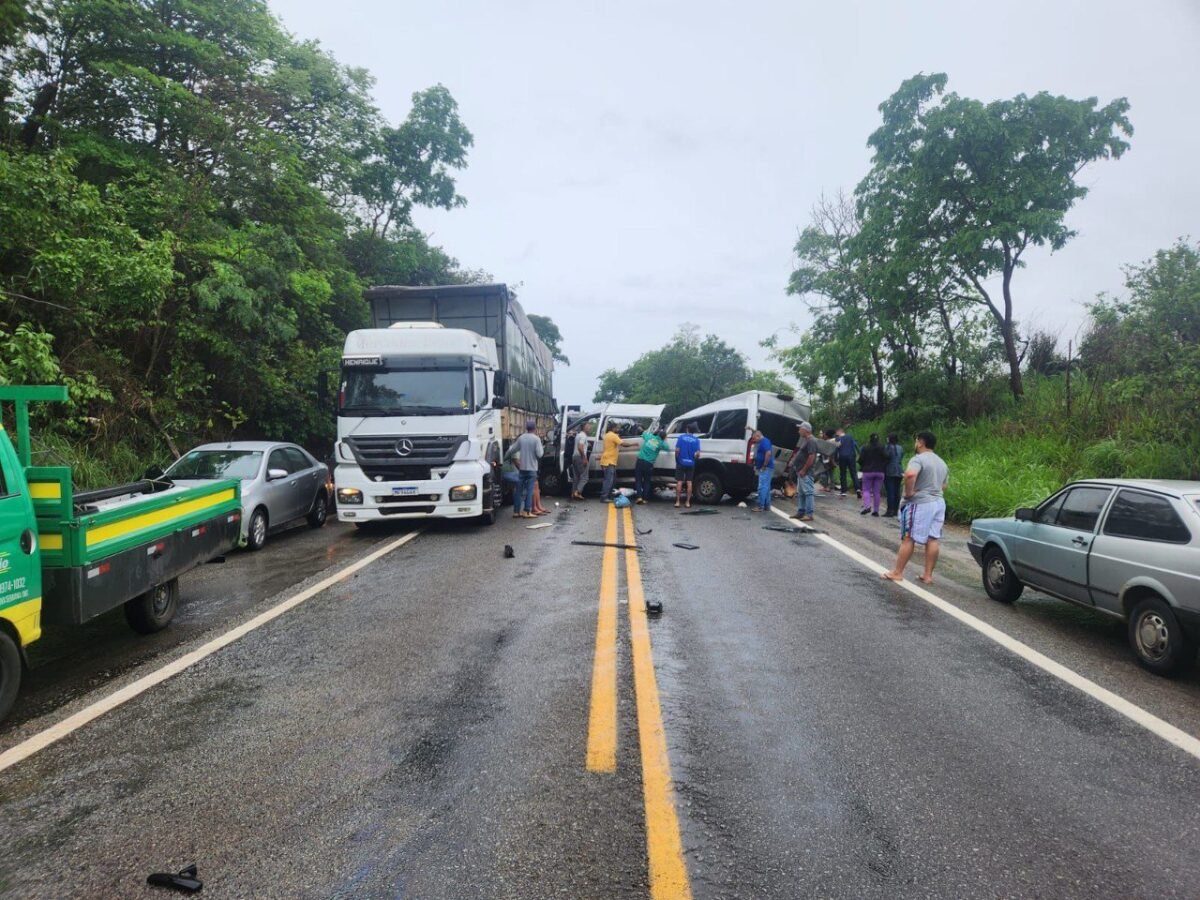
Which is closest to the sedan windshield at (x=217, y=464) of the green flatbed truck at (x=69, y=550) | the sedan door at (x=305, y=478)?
the sedan door at (x=305, y=478)

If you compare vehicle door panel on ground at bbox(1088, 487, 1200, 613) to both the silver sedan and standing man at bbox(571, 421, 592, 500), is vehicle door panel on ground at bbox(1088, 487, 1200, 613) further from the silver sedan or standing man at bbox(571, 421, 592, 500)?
standing man at bbox(571, 421, 592, 500)

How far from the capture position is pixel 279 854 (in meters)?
2.74

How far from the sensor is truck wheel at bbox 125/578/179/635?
5766 millimetres

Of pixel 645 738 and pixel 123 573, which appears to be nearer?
pixel 645 738

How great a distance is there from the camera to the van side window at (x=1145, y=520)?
5.12 m

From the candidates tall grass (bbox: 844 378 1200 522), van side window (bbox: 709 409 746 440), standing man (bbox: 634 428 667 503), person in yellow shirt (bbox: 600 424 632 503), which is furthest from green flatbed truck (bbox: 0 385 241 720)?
tall grass (bbox: 844 378 1200 522)

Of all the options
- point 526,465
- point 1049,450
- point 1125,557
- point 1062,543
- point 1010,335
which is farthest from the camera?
point 1010,335

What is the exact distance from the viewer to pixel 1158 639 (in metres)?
5.02

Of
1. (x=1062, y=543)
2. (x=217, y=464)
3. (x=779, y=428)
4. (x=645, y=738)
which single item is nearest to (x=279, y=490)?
(x=217, y=464)

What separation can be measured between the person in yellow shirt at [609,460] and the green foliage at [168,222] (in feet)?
23.3

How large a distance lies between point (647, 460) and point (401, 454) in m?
6.00

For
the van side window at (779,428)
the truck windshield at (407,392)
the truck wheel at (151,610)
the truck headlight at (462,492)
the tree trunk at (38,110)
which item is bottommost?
the truck wheel at (151,610)

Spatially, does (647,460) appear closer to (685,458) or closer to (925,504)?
(685,458)

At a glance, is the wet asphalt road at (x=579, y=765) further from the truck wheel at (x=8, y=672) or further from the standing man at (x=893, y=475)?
the standing man at (x=893, y=475)
